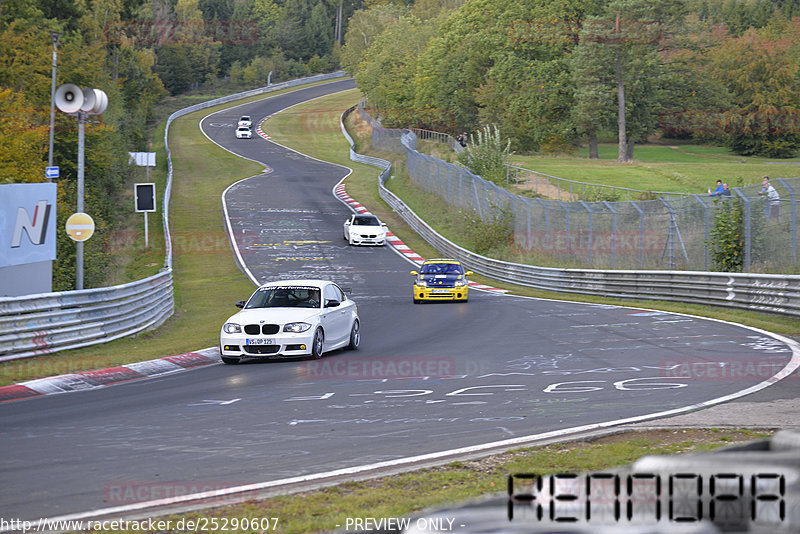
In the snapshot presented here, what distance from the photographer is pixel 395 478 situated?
7273mm

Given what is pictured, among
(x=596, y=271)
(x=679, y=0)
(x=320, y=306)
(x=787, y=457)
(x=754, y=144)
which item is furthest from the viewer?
(x=754, y=144)

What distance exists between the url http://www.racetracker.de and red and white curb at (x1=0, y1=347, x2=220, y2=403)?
22.4ft

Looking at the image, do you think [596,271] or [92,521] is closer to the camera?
[92,521]

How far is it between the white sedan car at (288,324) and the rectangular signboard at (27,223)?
462 cm

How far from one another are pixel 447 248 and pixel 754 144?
56329 mm

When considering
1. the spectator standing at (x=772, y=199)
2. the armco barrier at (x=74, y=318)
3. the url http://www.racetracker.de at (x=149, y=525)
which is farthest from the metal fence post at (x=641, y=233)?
the url http://www.racetracker.de at (x=149, y=525)

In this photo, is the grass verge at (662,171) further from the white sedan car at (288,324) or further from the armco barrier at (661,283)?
the white sedan car at (288,324)

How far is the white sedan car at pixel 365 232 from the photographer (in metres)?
44.1

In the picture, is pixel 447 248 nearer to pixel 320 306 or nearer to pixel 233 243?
pixel 233 243

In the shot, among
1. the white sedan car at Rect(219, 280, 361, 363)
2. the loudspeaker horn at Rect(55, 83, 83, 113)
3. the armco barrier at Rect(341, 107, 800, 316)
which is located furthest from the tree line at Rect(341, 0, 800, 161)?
the loudspeaker horn at Rect(55, 83, 83, 113)

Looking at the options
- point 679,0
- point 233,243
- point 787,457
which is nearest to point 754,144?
point 679,0

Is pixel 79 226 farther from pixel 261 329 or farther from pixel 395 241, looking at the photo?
pixel 395 241

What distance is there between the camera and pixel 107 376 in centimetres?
1439

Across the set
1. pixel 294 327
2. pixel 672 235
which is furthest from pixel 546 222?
pixel 294 327
